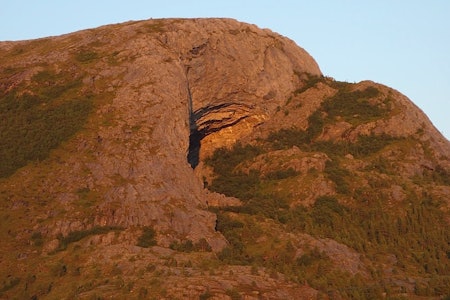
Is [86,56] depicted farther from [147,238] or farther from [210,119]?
[147,238]

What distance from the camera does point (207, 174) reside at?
244 feet

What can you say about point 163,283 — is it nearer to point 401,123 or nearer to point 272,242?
point 272,242

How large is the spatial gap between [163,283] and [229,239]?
50.1 feet

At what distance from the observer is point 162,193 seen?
51312 millimetres

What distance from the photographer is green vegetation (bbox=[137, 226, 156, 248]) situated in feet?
147

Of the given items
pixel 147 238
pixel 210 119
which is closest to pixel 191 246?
pixel 147 238

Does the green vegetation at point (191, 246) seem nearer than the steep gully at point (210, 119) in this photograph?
Yes

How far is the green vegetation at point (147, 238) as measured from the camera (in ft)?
147

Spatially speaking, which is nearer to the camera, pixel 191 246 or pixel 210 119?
pixel 191 246

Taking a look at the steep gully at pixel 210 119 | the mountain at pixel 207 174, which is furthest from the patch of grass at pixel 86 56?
the steep gully at pixel 210 119

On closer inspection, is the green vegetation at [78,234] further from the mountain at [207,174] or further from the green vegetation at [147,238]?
the green vegetation at [147,238]

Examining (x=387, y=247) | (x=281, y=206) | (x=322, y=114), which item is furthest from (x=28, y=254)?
(x=322, y=114)

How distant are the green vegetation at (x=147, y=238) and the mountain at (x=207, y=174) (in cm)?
14

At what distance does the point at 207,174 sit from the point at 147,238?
2909 cm
